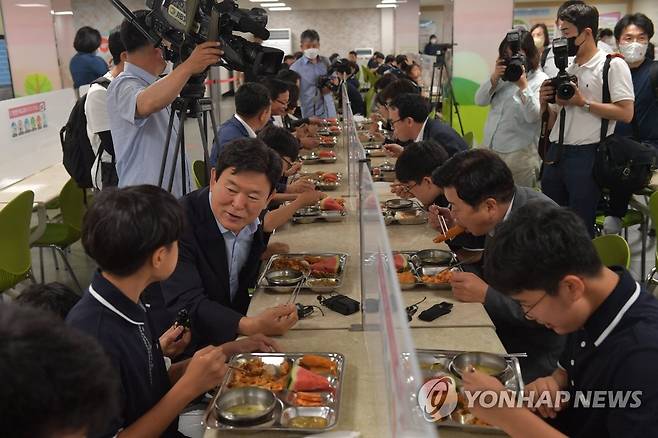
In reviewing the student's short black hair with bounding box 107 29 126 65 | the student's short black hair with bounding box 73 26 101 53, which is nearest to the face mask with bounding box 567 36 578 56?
the student's short black hair with bounding box 107 29 126 65

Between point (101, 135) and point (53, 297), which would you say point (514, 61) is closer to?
point (101, 135)

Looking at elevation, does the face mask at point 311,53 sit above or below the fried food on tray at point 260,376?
above

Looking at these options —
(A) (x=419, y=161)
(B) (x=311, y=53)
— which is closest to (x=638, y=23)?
(A) (x=419, y=161)

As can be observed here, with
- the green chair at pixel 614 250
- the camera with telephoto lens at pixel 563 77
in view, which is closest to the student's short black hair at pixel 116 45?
the camera with telephoto lens at pixel 563 77

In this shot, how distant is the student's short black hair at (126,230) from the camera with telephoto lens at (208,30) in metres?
1.11

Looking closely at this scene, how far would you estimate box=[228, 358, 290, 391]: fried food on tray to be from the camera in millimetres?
1553

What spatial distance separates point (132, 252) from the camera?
1.38m

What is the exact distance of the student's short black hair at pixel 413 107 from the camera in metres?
3.89

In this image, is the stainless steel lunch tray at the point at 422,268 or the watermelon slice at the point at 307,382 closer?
the watermelon slice at the point at 307,382

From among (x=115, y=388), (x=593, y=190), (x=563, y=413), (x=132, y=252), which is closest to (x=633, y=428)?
(x=563, y=413)

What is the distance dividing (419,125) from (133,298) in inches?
113

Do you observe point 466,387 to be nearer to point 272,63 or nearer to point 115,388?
point 115,388

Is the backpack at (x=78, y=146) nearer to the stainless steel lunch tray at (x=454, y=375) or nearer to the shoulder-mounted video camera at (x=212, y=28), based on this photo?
the shoulder-mounted video camera at (x=212, y=28)

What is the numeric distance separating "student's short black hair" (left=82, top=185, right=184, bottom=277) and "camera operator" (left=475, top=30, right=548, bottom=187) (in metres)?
3.33
